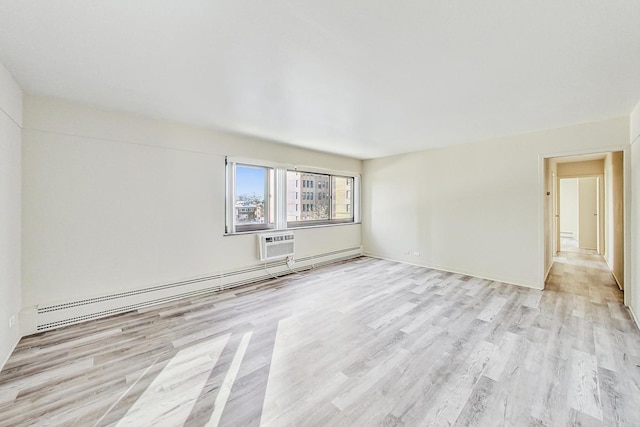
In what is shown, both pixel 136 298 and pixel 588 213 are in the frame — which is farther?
pixel 588 213

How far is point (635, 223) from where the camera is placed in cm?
305

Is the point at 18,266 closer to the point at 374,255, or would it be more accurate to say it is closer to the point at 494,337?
the point at 494,337

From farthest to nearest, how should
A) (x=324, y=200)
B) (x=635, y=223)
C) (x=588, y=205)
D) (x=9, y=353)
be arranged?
1. (x=588, y=205)
2. (x=324, y=200)
3. (x=635, y=223)
4. (x=9, y=353)

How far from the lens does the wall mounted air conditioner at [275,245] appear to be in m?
4.47

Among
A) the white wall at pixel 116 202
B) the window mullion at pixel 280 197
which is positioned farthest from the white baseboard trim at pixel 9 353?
the window mullion at pixel 280 197

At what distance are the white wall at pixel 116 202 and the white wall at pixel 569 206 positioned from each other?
426 inches

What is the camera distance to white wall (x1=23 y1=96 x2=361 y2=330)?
2732 mm

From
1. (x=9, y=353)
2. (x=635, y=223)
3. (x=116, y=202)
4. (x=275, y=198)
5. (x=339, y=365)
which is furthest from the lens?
(x=275, y=198)

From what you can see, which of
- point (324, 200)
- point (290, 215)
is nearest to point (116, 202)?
point (290, 215)

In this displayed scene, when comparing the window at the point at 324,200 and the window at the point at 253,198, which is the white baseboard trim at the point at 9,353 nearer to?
the window at the point at 253,198

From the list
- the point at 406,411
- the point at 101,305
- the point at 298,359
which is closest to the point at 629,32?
the point at 406,411

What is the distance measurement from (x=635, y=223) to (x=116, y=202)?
20.5ft

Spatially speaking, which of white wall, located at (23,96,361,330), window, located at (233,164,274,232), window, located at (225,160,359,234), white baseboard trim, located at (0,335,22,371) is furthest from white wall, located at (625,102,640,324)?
white baseboard trim, located at (0,335,22,371)

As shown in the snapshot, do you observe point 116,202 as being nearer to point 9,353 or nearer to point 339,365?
point 9,353
